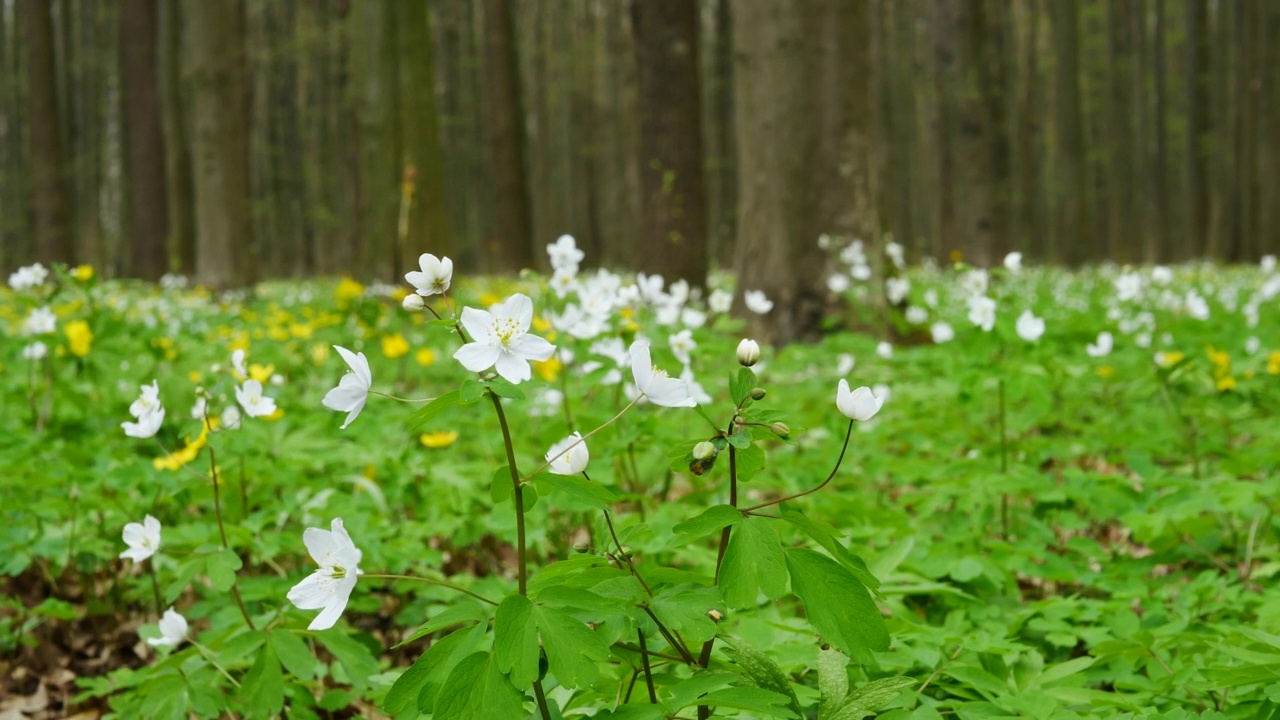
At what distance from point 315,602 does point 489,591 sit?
0.79 meters

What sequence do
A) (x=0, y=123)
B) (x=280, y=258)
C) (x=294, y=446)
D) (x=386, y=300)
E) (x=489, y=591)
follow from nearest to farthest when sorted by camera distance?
(x=489, y=591)
(x=294, y=446)
(x=386, y=300)
(x=280, y=258)
(x=0, y=123)

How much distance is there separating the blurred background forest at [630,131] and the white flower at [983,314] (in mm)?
2988

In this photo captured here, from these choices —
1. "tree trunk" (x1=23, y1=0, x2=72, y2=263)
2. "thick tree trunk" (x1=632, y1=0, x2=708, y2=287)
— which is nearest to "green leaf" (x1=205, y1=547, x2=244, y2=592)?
"thick tree trunk" (x1=632, y1=0, x2=708, y2=287)

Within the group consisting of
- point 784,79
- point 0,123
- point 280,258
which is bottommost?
point 280,258

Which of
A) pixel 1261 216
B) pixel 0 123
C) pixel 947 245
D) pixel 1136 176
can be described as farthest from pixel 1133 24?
pixel 0 123

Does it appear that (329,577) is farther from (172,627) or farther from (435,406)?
(172,627)

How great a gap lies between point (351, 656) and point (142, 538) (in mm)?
441

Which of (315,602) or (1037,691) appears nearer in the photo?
(315,602)

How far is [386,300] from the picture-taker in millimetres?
6730

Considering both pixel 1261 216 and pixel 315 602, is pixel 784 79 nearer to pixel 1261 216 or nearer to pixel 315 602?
pixel 315 602

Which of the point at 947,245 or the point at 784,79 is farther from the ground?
the point at 784,79

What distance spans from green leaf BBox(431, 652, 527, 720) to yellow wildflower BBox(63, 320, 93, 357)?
2.63 meters

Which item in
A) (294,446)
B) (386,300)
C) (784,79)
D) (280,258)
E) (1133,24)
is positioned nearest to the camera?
(294,446)

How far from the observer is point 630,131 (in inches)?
614
